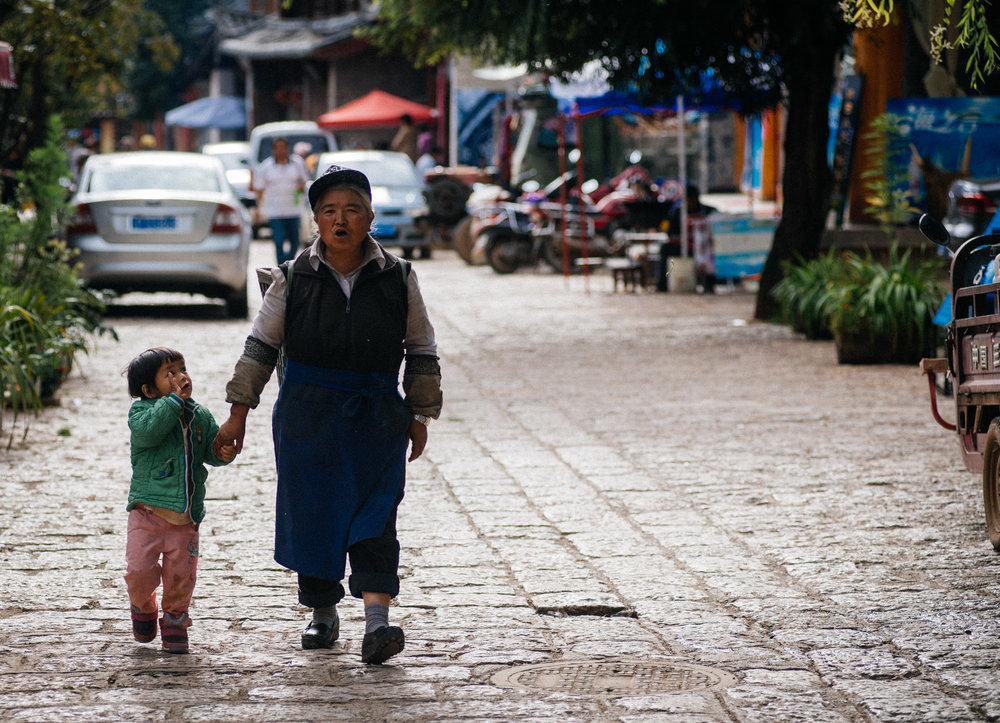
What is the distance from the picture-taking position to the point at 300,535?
4.77 m

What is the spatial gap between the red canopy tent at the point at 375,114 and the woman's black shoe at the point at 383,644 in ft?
112

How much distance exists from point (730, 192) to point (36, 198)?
28.3 metres

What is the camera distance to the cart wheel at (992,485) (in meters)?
6.05

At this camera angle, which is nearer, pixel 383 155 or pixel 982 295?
pixel 982 295

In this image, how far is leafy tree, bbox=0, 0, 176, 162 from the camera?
17453 mm

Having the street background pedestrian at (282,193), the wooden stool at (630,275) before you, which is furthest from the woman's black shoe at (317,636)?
the wooden stool at (630,275)

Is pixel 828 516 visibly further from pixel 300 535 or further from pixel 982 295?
pixel 300 535

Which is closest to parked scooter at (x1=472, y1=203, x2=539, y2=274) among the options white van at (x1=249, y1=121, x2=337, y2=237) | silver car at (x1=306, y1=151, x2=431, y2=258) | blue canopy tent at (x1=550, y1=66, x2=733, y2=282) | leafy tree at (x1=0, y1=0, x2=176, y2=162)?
silver car at (x1=306, y1=151, x2=431, y2=258)

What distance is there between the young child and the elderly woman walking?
0.51 feet

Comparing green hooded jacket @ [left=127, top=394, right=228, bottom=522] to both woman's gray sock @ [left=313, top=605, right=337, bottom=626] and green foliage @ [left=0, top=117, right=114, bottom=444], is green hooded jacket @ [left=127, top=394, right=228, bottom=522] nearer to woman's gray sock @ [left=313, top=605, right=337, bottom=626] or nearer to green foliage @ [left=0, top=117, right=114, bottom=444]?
woman's gray sock @ [left=313, top=605, right=337, bottom=626]

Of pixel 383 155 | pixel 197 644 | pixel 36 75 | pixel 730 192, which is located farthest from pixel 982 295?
pixel 730 192

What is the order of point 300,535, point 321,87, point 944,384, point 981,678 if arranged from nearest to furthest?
point 981,678 → point 300,535 → point 944,384 → point 321,87

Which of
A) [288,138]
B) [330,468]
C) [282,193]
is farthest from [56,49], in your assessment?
[330,468]

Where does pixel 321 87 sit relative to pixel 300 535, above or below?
above
